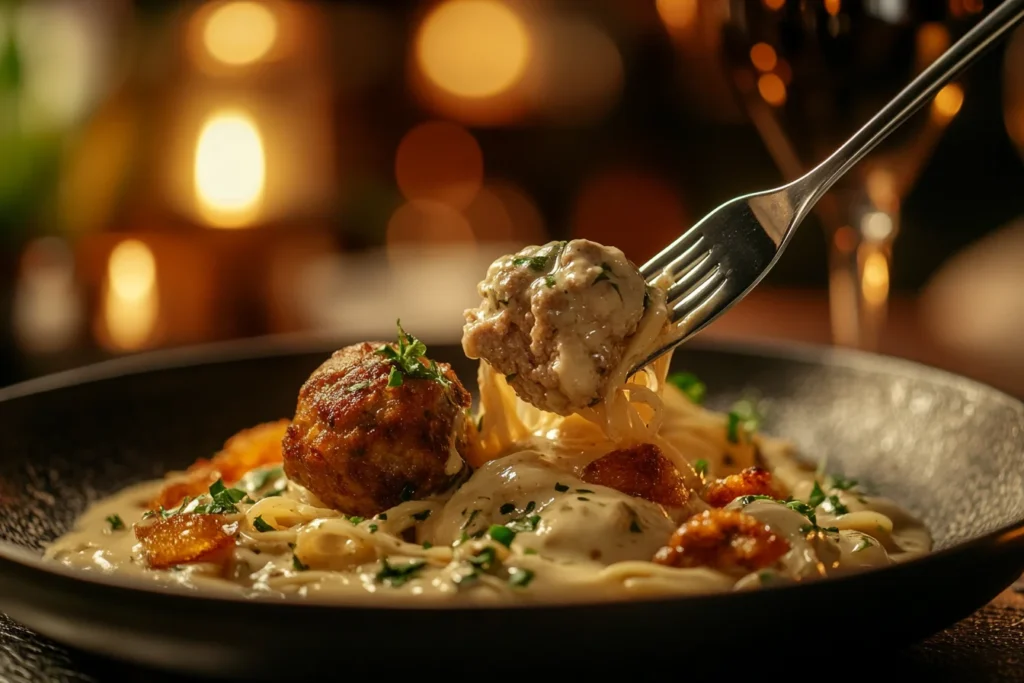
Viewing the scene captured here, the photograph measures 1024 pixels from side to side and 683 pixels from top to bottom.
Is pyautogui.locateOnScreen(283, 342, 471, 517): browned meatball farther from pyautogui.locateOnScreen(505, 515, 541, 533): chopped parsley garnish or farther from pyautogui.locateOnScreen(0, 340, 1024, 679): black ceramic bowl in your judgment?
pyautogui.locateOnScreen(0, 340, 1024, 679): black ceramic bowl

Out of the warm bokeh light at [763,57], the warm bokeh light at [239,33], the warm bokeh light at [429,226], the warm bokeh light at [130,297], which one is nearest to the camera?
the warm bokeh light at [763,57]

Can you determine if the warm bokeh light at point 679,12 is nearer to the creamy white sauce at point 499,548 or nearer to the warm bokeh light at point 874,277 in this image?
the warm bokeh light at point 874,277

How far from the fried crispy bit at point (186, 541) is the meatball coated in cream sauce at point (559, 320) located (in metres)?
0.74

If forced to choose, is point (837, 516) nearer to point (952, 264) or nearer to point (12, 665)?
point (12, 665)

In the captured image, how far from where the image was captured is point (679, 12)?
3.35 m

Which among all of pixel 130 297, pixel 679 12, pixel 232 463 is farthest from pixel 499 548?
pixel 130 297

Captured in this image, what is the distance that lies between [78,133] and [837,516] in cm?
711

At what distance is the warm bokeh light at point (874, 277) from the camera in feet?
11.3

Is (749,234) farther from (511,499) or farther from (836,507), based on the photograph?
(511,499)

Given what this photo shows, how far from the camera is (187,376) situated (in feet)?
13.6

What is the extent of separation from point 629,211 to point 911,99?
1004 cm

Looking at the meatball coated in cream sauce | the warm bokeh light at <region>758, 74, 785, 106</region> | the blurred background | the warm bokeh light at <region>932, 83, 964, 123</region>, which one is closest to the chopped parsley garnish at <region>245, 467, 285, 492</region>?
the meatball coated in cream sauce

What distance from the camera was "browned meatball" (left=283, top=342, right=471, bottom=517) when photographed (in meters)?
2.79

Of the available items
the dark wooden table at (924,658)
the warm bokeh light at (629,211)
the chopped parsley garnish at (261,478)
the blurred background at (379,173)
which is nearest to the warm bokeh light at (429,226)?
the blurred background at (379,173)
